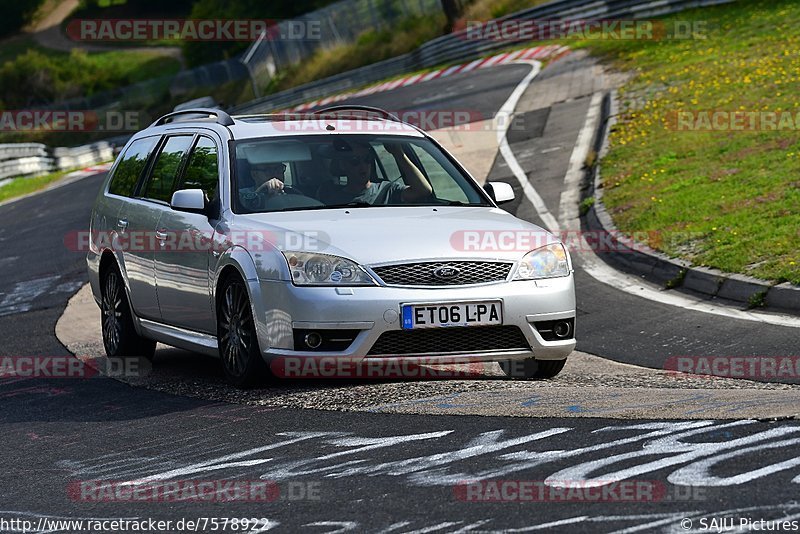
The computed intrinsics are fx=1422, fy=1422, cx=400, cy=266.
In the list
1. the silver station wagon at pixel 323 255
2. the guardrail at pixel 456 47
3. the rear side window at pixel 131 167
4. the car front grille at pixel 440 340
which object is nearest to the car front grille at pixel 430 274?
the silver station wagon at pixel 323 255

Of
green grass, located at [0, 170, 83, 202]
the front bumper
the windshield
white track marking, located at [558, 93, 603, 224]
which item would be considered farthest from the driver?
green grass, located at [0, 170, 83, 202]

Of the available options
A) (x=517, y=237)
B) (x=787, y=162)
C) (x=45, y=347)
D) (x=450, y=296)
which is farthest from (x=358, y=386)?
(x=787, y=162)

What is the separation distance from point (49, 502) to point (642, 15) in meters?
33.6

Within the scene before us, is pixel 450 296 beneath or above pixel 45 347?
above

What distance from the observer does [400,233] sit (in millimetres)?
8508

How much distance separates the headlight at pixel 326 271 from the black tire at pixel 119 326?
2.94 m

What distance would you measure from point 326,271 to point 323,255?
0.31 feet

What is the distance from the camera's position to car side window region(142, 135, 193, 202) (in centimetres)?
1028

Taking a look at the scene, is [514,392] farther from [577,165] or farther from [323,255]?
[577,165]

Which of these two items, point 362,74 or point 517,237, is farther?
point 362,74

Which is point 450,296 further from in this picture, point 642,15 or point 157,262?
point 642,15

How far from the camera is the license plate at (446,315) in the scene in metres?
8.16

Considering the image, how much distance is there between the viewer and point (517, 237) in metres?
8.72

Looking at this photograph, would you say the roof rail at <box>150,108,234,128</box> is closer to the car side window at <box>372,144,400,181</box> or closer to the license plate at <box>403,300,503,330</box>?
the car side window at <box>372,144,400,181</box>
